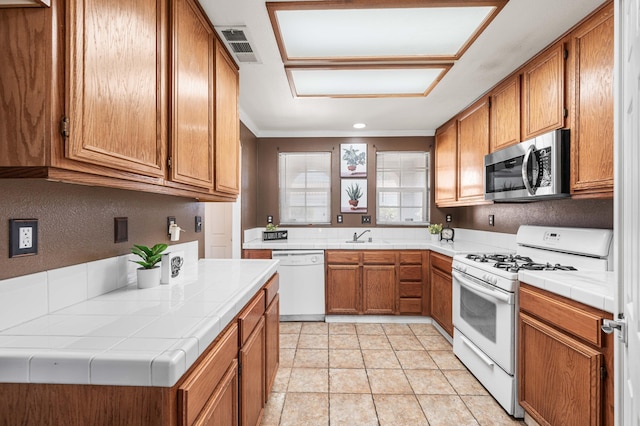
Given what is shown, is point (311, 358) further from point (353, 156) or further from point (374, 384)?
point (353, 156)

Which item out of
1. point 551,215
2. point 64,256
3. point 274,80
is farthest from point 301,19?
point 551,215

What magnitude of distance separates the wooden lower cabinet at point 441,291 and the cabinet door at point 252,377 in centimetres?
199

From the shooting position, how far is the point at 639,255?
2.69 ft

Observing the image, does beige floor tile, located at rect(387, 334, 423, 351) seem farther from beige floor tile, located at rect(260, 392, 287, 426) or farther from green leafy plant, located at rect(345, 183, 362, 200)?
green leafy plant, located at rect(345, 183, 362, 200)

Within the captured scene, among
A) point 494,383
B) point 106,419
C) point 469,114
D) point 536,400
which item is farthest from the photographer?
point 469,114

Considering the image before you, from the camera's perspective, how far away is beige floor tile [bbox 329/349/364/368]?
2678 mm

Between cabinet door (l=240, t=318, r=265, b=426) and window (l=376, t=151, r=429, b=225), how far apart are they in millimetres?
2923

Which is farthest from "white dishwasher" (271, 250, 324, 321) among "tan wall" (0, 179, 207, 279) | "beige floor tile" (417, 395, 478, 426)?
"tan wall" (0, 179, 207, 279)

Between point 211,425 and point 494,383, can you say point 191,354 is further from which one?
point 494,383

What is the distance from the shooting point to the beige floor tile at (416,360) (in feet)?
8.68

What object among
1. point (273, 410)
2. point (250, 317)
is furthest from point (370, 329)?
point (250, 317)

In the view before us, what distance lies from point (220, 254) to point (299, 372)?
84.9 inches

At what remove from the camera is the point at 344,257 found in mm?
3705

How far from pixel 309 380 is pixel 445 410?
0.94 m
